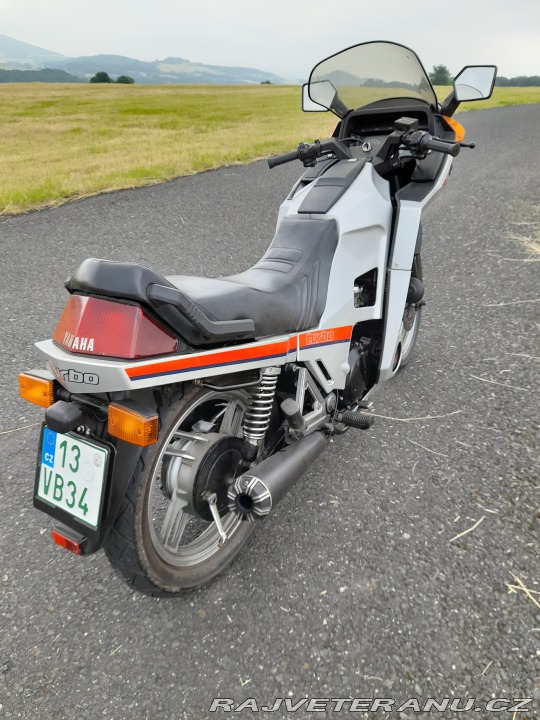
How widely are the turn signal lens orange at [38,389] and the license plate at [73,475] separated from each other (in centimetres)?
11

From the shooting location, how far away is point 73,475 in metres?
1.73

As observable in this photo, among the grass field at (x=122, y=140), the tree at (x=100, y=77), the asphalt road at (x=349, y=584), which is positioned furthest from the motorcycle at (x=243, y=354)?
the tree at (x=100, y=77)

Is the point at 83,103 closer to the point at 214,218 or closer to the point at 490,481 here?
the point at 214,218

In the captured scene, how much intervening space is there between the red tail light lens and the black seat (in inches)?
1.6

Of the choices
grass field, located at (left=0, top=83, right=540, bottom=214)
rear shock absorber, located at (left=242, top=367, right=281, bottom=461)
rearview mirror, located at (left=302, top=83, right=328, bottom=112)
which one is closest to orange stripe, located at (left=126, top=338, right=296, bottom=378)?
rear shock absorber, located at (left=242, top=367, right=281, bottom=461)

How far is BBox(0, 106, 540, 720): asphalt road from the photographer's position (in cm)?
181

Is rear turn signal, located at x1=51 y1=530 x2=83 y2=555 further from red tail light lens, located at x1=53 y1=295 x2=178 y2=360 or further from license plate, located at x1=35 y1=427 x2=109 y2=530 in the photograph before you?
red tail light lens, located at x1=53 y1=295 x2=178 y2=360

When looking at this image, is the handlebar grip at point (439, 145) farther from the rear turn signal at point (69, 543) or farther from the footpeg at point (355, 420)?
the rear turn signal at point (69, 543)

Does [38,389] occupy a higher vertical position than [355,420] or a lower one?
higher

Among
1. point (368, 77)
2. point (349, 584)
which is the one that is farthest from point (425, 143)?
point (349, 584)

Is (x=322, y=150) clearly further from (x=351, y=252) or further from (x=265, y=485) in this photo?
(x=265, y=485)

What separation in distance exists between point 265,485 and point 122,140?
1244cm

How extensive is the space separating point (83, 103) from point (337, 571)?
2613cm

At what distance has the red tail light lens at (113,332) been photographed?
1.58 metres
